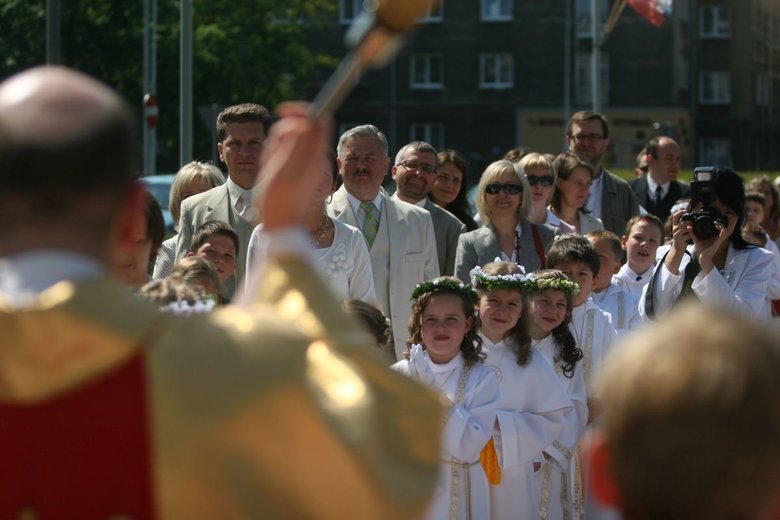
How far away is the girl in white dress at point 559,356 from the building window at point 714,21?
175ft

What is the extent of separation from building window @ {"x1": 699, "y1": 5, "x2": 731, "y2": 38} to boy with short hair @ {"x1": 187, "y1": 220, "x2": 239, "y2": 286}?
54.5 metres

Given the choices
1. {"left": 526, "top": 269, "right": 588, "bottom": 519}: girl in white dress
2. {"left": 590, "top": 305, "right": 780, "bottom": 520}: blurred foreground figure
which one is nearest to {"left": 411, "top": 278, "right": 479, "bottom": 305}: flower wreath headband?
{"left": 526, "top": 269, "right": 588, "bottom": 519}: girl in white dress

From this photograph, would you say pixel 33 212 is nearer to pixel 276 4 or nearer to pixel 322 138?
pixel 322 138

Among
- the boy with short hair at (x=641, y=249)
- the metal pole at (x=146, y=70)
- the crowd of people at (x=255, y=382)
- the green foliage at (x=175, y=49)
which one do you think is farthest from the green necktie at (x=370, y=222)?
the green foliage at (x=175, y=49)

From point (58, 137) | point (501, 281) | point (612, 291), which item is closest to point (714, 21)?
point (612, 291)

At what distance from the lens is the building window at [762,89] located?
6019 cm

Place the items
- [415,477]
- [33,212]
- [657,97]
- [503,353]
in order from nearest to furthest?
[33,212], [415,477], [503,353], [657,97]

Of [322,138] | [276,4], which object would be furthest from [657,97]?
[322,138]

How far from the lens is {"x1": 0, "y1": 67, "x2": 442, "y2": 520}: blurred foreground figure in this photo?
7.18 feet

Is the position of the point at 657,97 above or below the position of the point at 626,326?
above

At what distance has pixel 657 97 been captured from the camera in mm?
56625

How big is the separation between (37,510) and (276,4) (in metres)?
41.0

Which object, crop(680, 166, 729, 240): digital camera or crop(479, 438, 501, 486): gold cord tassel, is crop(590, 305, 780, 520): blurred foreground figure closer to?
crop(479, 438, 501, 486): gold cord tassel

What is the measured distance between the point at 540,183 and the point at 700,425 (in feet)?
24.6
